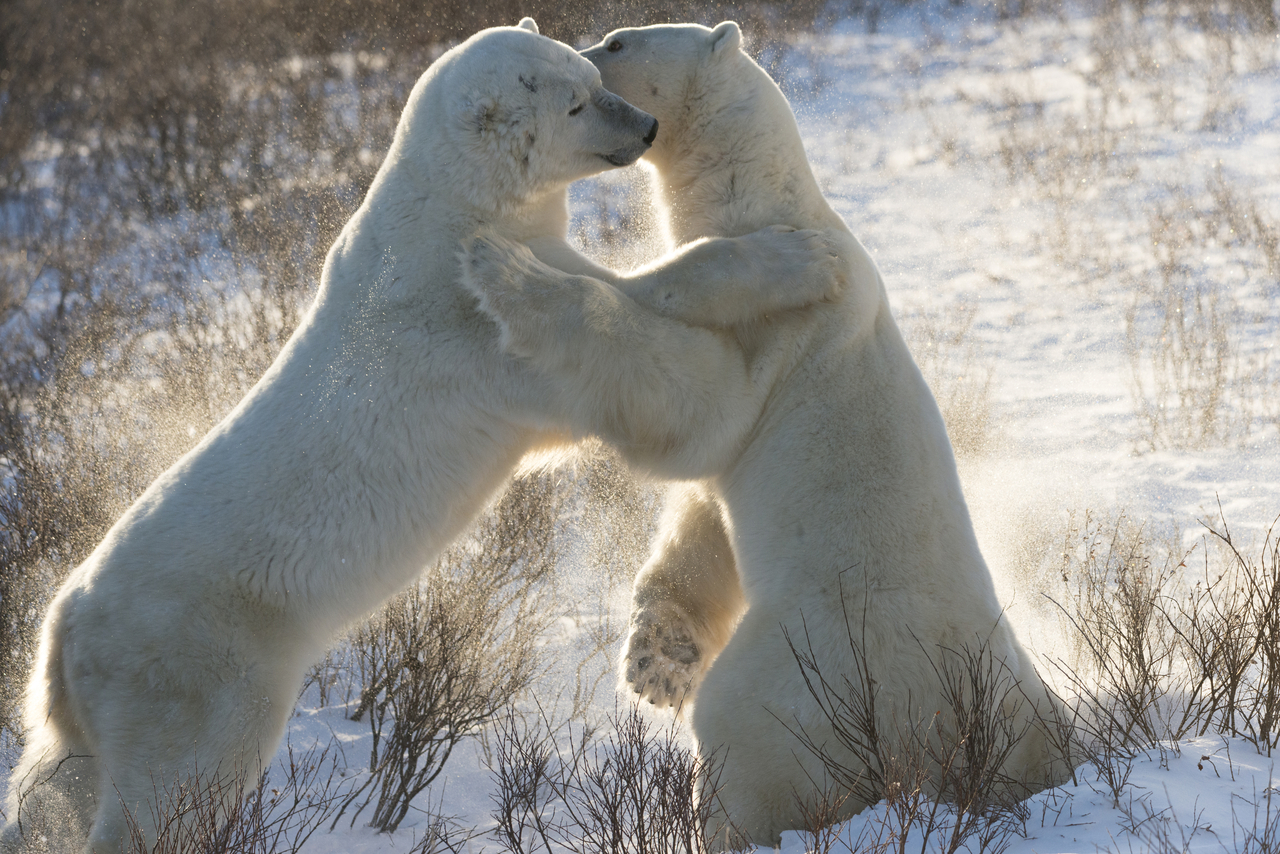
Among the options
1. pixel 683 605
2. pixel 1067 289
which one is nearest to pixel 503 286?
pixel 683 605

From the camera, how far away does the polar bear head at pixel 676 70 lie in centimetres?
292

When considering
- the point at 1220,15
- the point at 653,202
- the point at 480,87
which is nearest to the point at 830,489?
the point at 653,202

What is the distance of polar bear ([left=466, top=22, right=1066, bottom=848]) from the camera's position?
244 cm

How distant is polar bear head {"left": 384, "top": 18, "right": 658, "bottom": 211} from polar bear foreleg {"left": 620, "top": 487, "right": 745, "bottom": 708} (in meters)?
0.95

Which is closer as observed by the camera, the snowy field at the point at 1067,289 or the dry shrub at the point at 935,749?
the dry shrub at the point at 935,749

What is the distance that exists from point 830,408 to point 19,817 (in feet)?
6.71

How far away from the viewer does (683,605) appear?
299 cm

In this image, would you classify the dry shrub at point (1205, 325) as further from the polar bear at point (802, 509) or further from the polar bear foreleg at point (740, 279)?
the polar bear foreleg at point (740, 279)

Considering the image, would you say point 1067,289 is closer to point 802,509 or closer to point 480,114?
point 802,509

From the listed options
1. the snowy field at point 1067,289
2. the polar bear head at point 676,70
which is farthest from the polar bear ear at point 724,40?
the snowy field at point 1067,289

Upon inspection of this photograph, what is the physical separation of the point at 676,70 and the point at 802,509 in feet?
4.25

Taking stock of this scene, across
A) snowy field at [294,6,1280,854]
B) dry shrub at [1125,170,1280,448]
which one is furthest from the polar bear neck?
dry shrub at [1125,170,1280,448]

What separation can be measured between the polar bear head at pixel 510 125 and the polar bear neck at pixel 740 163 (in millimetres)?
235

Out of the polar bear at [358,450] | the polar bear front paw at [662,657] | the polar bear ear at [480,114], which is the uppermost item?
the polar bear ear at [480,114]
